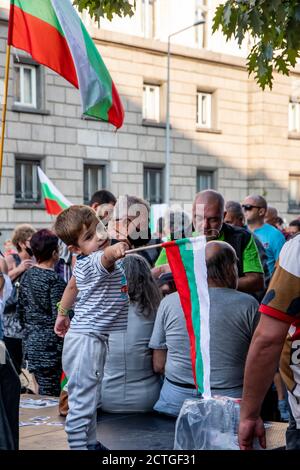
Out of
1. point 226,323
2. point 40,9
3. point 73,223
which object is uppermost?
point 40,9

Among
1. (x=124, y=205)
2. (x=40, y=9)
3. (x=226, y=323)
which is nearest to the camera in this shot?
Answer: (x=226, y=323)

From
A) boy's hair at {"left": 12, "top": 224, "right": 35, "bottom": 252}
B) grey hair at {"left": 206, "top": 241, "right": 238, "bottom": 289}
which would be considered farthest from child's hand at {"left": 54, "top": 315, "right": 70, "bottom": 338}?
boy's hair at {"left": 12, "top": 224, "right": 35, "bottom": 252}

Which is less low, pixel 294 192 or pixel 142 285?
pixel 294 192

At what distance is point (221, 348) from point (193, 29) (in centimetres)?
2366

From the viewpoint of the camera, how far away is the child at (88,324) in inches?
173

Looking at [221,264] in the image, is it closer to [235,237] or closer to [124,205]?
[124,205]

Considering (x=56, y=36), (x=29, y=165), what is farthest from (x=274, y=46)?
(x=29, y=165)

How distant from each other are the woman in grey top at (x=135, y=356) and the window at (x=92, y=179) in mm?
18993

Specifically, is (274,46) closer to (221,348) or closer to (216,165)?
(221,348)

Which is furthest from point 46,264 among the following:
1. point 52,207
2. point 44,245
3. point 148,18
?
point 148,18

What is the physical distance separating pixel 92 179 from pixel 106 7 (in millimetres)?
18757

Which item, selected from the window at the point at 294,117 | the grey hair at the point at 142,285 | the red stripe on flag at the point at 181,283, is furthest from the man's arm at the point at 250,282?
the window at the point at 294,117

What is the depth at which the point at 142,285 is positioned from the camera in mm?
5449

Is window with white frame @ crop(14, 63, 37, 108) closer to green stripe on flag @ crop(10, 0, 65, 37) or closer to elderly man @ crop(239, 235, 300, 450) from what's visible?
green stripe on flag @ crop(10, 0, 65, 37)
